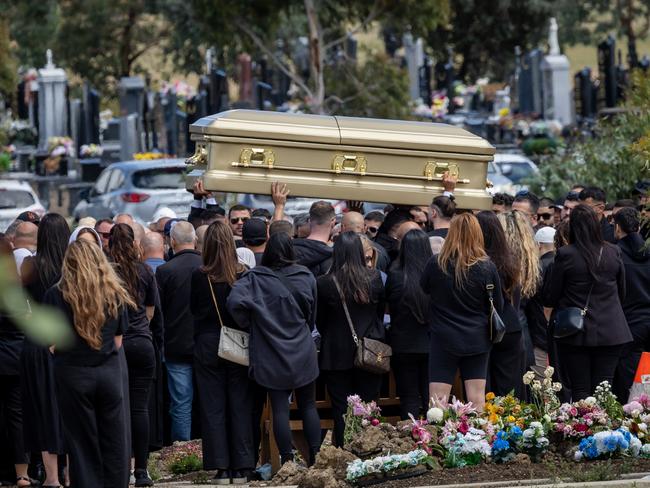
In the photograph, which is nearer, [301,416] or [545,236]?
[301,416]

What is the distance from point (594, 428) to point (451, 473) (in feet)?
2.69

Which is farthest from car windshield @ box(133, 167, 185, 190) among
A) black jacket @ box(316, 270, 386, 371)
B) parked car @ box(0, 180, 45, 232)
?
black jacket @ box(316, 270, 386, 371)

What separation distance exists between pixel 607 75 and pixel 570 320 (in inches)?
959

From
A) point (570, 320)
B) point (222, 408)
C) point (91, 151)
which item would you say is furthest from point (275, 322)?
point (91, 151)

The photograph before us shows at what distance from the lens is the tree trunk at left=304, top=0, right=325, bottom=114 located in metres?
26.9

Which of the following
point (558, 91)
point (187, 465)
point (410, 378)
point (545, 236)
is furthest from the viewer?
point (558, 91)

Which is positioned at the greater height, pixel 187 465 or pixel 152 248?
pixel 152 248

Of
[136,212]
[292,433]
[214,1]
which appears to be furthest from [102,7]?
[292,433]

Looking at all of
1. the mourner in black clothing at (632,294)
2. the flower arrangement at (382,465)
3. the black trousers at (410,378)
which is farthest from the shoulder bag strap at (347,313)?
the mourner in black clothing at (632,294)

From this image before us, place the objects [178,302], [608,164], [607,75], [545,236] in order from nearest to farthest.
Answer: [178,302] < [545,236] < [608,164] < [607,75]

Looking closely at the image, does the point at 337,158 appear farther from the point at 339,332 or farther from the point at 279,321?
the point at 279,321

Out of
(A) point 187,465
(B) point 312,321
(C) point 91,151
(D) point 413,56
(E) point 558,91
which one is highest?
(D) point 413,56

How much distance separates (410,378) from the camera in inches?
354

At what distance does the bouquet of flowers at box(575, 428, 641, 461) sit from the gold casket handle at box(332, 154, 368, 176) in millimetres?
2963
